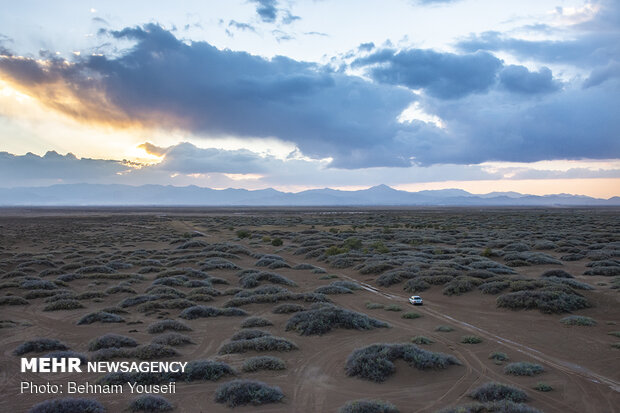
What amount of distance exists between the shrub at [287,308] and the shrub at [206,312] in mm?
1420

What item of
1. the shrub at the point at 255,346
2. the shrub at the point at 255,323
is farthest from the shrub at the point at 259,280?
the shrub at the point at 255,346

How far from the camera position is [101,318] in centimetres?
1597

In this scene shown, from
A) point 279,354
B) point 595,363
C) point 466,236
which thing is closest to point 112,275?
point 279,354

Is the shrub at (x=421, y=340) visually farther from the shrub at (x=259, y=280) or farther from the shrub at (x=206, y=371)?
→ the shrub at (x=259, y=280)

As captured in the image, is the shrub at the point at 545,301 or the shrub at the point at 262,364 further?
the shrub at the point at 545,301

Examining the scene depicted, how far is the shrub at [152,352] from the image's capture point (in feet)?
38.6

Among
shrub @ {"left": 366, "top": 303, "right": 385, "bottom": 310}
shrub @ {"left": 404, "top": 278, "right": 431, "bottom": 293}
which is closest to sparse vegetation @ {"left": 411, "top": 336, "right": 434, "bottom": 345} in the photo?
shrub @ {"left": 366, "top": 303, "right": 385, "bottom": 310}

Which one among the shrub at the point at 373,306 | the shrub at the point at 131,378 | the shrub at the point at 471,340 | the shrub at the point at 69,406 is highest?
the shrub at the point at 69,406

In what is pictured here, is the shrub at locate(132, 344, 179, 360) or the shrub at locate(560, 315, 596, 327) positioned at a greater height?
the shrub at locate(132, 344, 179, 360)

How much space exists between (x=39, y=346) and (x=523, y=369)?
14.9 metres

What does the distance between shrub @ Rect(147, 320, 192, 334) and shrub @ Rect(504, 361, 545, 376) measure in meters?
11.1

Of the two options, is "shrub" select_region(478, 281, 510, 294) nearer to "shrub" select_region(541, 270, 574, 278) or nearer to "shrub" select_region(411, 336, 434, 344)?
"shrub" select_region(541, 270, 574, 278)

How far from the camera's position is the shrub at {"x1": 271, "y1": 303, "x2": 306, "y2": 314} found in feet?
57.2

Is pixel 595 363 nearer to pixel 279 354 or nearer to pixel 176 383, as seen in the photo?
pixel 279 354
